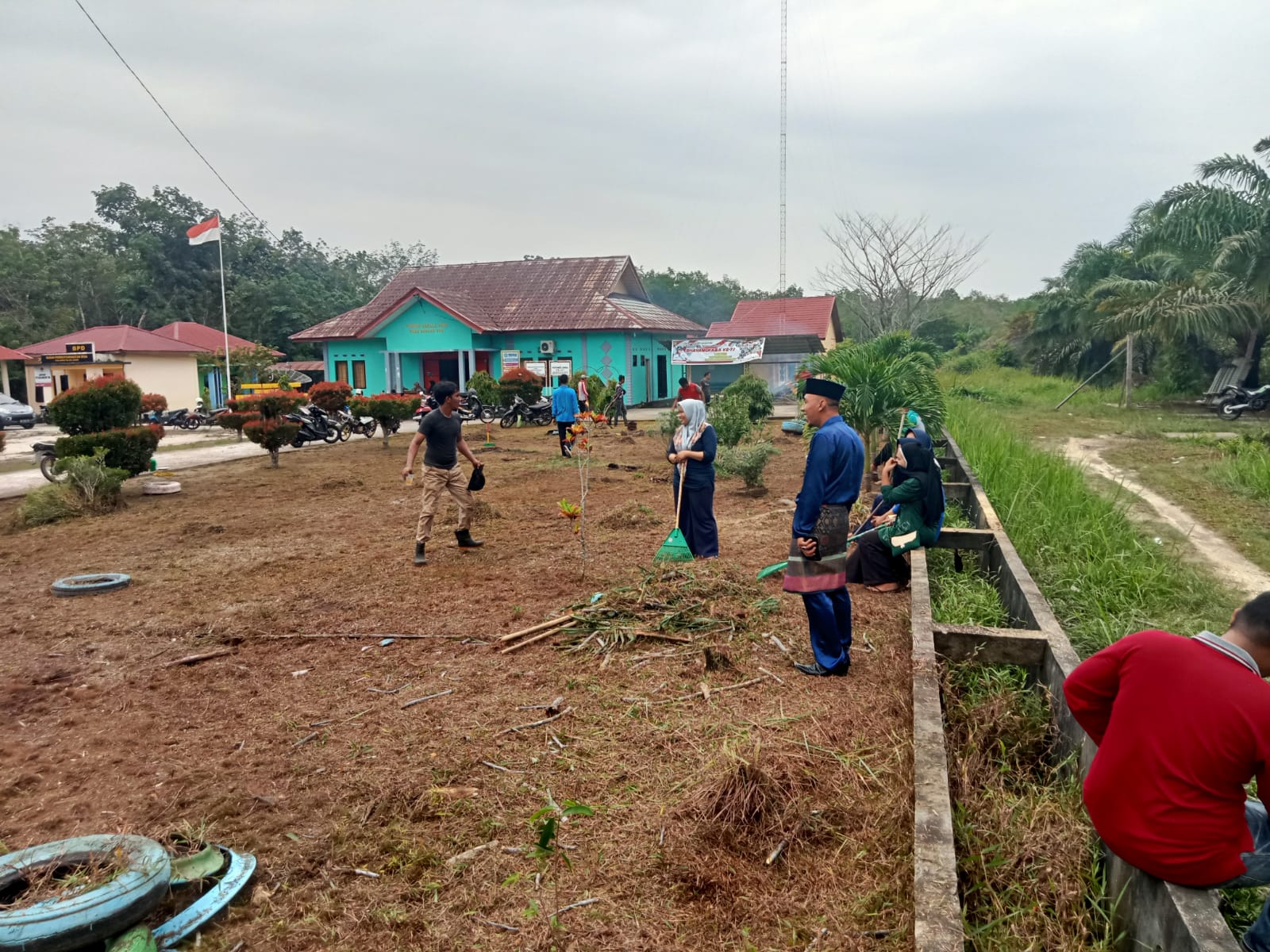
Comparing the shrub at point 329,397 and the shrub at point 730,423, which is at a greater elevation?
the shrub at point 329,397

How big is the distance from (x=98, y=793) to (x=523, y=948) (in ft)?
7.37

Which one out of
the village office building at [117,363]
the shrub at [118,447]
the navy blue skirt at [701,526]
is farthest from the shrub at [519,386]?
the navy blue skirt at [701,526]

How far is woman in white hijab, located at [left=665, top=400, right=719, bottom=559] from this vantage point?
7000mm

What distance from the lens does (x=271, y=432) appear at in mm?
14188

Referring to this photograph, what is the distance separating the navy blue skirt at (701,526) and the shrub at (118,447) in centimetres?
826

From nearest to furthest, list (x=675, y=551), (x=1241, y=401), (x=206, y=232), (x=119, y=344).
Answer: (x=675, y=551) < (x=1241, y=401) < (x=206, y=232) < (x=119, y=344)

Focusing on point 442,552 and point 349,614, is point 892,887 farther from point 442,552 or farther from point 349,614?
point 442,552

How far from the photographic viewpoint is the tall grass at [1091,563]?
215 inches

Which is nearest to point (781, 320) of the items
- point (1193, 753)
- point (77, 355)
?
point (77, 355)

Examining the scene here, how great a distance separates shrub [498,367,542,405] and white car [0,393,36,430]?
592 inches

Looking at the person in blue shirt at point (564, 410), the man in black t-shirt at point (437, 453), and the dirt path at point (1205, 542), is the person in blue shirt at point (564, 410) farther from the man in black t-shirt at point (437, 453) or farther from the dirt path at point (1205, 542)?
the dirt path at point (1205, 542)

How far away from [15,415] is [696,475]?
87.7ft

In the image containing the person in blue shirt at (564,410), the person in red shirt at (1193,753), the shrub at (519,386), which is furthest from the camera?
the shrub at (519,386)

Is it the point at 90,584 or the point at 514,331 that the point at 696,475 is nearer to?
the point at 90,584
